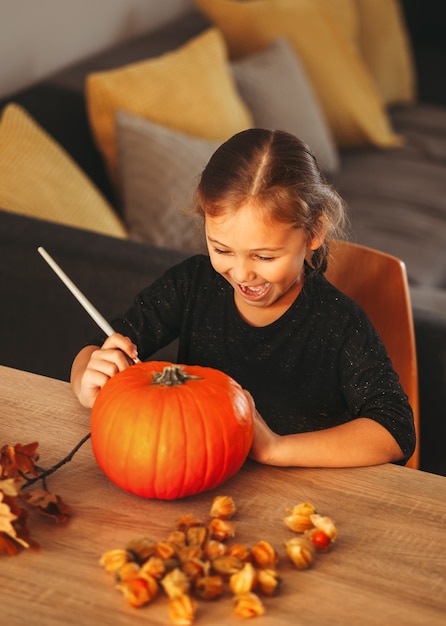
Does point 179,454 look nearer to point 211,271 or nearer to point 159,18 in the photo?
point 211,271

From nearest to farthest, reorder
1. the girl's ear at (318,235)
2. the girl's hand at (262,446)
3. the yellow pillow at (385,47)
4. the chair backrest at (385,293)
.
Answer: the girl's hand at (262,446) → the girl's ear at (318,235) → the chair backrest at (385,293) → the yellow pillow at (385,47)

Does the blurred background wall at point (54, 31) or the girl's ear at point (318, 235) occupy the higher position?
the blurred background wall at point (54, 31)

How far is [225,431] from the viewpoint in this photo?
3.36 feet

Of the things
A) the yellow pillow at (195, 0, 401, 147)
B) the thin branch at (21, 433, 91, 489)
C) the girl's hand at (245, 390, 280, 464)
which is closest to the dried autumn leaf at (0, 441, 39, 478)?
the thin branch at (21, 433, 91, 489)

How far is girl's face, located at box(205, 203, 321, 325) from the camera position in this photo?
1216 millimetres

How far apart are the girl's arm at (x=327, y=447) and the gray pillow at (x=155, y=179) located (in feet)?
4.08

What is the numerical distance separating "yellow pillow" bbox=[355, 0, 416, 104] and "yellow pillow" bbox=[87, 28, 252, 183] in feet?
3.84

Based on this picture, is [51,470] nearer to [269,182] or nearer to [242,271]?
[242,271]

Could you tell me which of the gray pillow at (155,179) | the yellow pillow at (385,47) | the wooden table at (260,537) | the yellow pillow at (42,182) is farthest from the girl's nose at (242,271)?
the yellow pillow at (385,47)

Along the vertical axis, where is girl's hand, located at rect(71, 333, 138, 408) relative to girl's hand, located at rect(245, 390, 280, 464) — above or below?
above

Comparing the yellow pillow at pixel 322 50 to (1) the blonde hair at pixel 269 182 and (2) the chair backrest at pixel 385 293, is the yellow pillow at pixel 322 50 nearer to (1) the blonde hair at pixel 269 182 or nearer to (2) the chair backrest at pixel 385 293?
(2) the chair backrest at pixel 385 293

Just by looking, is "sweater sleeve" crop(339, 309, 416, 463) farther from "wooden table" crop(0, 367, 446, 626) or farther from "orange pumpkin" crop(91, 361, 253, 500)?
"orange pumpkin" crop(91, 361, 253, 500)

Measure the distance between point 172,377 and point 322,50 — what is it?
8.37 ft

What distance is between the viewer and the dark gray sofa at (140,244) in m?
1.86
